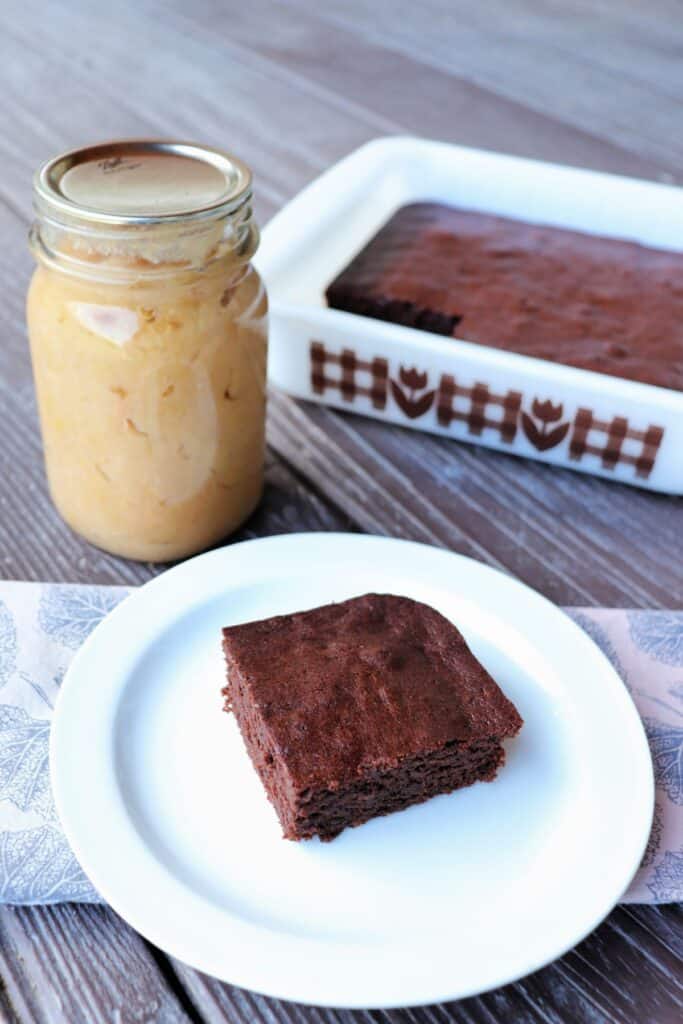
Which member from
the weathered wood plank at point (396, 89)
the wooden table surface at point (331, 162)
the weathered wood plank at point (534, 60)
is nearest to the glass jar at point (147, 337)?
the wooden table surface at point (331, 162)

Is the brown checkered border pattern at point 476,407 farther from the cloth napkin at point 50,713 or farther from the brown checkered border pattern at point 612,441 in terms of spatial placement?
the cloth napkin at point 50,713

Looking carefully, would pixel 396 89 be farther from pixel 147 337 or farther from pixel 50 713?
pixel 50 713

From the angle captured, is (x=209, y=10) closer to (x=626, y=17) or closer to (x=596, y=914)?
(x=626, y=17)

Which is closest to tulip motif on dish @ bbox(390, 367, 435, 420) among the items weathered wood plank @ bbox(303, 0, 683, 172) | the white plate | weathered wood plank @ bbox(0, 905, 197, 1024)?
the white plate

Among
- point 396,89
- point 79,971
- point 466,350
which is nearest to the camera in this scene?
point 79,971

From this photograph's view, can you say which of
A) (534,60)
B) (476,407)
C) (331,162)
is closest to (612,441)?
(476,407)

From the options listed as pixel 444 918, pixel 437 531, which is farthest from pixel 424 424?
Result: pixel 444 918
